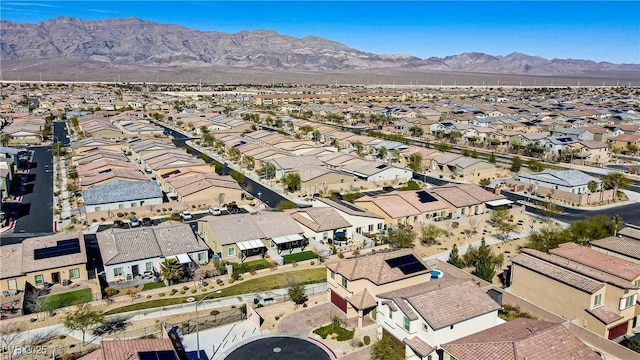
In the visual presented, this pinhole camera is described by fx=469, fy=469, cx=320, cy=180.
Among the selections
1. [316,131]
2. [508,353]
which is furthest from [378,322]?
[316,131]

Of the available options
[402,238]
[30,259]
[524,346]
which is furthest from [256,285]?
[524,346]

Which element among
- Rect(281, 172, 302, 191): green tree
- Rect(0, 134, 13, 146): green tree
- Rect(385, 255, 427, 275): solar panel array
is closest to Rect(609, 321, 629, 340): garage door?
Rect(385, 255, 427, 275): solar panel array

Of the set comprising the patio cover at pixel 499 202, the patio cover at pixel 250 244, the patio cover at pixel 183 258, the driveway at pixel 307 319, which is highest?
the patio cover at pixel 499 202

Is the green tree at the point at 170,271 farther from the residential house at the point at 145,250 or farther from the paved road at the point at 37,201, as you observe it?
the paved road at the point at 37,201

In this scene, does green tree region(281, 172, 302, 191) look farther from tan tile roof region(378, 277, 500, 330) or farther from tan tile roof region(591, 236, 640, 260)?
tan tile roof region(591, 236, 640, 260)

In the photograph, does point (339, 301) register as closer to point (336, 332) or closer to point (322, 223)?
point (336, 332)

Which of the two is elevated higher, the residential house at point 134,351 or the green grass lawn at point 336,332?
the residential house at point 134,351

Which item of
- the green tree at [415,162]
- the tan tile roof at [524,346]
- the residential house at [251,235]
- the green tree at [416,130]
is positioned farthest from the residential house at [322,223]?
the green tree at [416,130]
